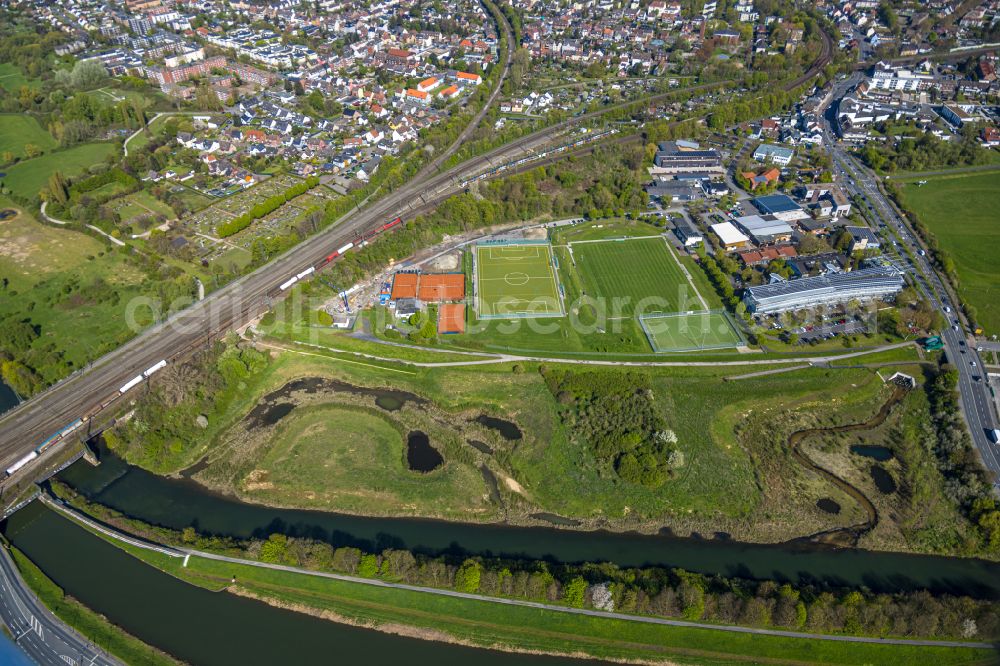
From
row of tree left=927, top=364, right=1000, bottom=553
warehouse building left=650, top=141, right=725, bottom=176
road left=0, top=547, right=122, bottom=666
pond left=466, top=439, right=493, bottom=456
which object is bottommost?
road left=0, top=547, right=122, bottom=666

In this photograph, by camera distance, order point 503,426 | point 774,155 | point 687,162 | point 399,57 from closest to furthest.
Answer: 1. point 503,426
2. point 687,162
3. point 774,155
4. point 399,57

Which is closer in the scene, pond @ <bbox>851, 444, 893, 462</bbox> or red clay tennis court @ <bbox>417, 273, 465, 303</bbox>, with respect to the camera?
pond @ <bbox>851, 444, 893, 462</bbox>

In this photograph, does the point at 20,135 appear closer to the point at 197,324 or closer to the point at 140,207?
the point at 140,207

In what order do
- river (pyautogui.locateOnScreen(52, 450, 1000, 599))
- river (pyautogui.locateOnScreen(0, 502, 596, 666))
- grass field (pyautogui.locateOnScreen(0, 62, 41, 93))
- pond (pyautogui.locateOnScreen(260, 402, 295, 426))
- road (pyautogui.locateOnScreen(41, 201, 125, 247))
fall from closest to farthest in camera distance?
river (pyautogui.locateOnScreen(0, 502, 596, 666))
river (pyautogui.locateOnScreen(52, 450, 1000, 599))
pond (pyautogui.locateOnScreen(260, 402, 295, 426))
road (pyautogui.locateOnScreen(41, 201, 125, 247))
grass field (pyautogui.locateOnScreen(0, 62, 41, 93))

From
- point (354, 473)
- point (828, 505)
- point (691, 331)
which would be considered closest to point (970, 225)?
point (691, 331)

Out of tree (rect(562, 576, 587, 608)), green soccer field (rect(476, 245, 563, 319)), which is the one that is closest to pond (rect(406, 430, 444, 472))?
tree (rect(562, 576, 587, 608))

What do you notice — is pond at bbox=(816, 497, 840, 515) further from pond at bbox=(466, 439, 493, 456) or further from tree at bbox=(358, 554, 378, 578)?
tree at bbox=(358, 554, 378, 578)
